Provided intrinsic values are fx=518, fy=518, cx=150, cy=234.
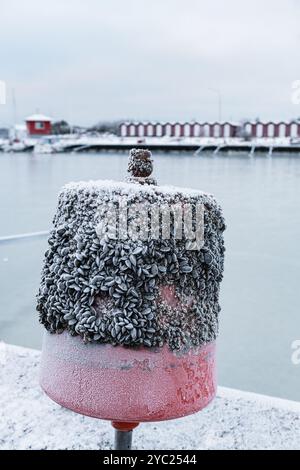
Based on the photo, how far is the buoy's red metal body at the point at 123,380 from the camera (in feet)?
3.00

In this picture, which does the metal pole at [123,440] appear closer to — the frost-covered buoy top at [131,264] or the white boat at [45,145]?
the frost-covered buoy top at [131,264]

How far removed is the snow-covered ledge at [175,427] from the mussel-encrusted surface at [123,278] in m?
0.83

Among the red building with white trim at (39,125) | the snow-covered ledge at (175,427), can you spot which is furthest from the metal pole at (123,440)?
the red building with white trim at (39,125)

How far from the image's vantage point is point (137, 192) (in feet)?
3.00

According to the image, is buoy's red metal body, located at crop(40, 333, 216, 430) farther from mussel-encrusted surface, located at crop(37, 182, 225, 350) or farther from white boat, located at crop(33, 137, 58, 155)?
white boat, located at crop(33, 137, 58, 155)

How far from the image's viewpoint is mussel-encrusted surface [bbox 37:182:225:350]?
899 mm

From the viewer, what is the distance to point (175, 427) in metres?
1.75

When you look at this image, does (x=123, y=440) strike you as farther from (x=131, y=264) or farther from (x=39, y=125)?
(x=39, y=125)

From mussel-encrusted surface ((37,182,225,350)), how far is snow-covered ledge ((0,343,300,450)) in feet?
2.72

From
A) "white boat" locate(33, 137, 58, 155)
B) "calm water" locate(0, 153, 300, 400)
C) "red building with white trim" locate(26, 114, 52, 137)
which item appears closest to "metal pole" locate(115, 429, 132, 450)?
"calm water" locate(0, 153, 300, 400)

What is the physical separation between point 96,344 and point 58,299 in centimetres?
12

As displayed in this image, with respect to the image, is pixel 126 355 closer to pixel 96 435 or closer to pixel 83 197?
pixel 83 197

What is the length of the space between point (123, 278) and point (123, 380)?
0.18 m
